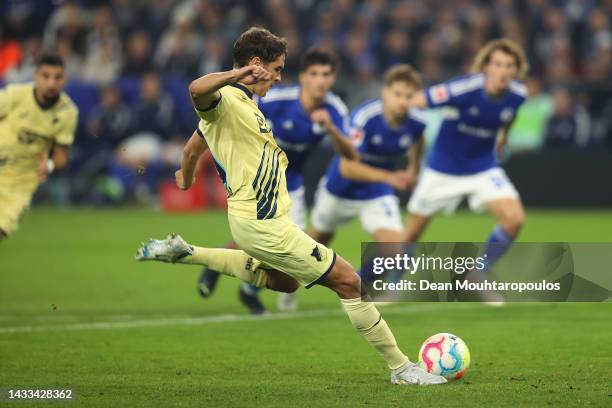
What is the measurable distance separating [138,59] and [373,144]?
14747 mm

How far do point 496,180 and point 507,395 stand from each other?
5.38 metres

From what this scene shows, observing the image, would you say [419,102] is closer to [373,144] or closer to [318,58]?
[373,144]

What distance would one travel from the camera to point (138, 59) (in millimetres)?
25281

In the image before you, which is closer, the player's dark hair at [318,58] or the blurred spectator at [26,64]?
the player's dark hair at [318,58]

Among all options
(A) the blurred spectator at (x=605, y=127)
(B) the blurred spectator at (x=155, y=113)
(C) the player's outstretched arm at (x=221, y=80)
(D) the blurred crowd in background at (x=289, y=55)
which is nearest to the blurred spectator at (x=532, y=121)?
(D) the blurred crowd in background at (x=289, y=55)

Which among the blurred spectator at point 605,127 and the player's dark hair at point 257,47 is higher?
the blurred spectator at point 605,127

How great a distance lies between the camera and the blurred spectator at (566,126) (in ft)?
75.0

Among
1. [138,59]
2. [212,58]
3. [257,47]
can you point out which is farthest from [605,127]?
[257,47]

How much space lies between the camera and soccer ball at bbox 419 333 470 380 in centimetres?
720

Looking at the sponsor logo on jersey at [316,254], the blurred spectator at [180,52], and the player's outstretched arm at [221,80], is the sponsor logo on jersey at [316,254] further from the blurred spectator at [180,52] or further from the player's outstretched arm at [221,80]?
the blurred spectator at [180,52]

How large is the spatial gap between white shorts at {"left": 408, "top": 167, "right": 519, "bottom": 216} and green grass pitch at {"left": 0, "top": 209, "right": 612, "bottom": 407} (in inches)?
42.3

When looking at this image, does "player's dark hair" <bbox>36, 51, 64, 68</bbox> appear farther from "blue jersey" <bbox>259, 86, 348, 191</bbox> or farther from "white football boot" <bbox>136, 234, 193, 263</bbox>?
"white football boot" <bbox>136, 234, 193, 263</bbox>

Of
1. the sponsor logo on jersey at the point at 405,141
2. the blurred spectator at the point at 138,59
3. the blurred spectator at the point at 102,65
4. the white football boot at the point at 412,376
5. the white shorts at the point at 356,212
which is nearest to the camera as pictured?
the white football boot at the point at 412,376

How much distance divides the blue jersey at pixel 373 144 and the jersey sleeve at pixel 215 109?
4.56m
